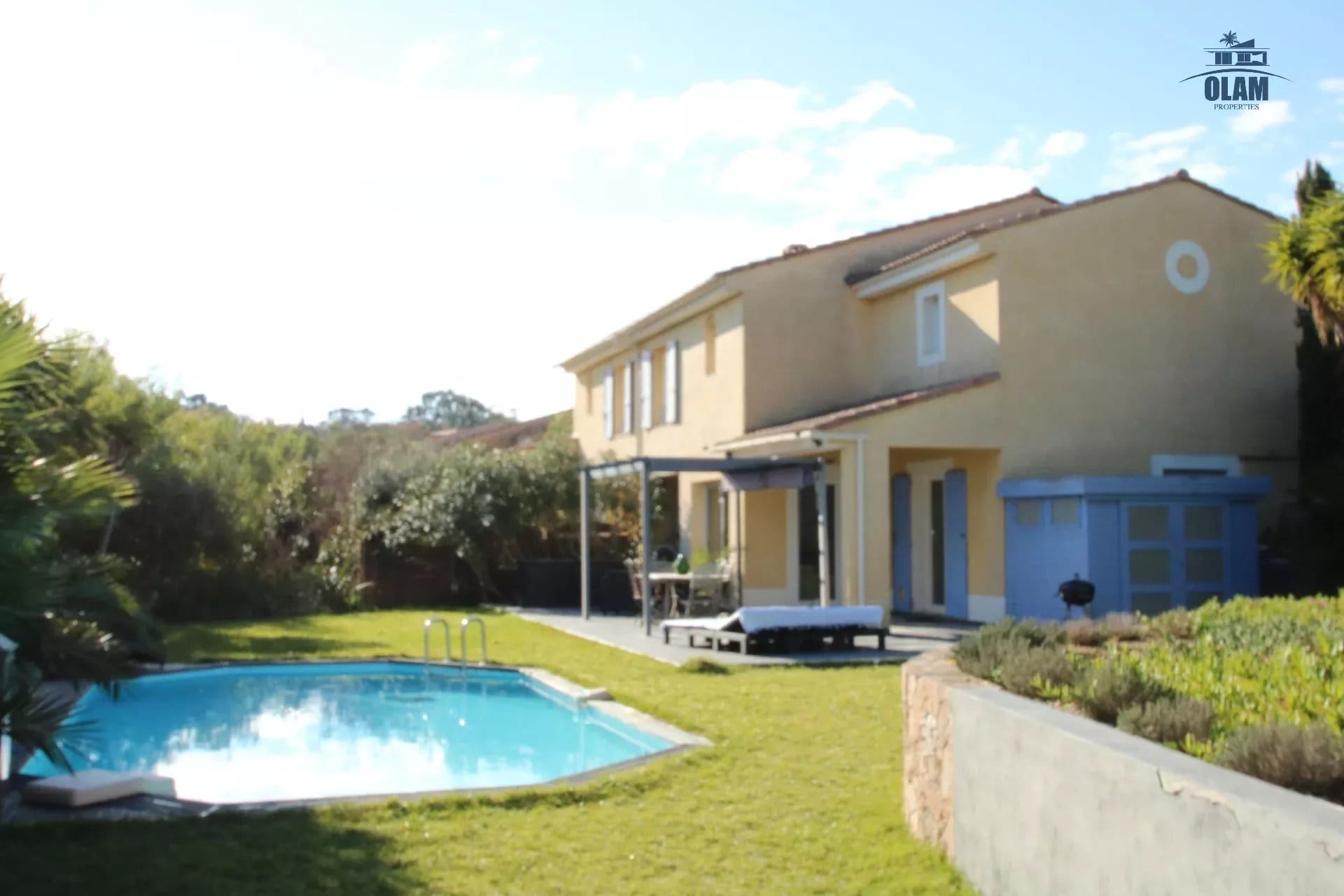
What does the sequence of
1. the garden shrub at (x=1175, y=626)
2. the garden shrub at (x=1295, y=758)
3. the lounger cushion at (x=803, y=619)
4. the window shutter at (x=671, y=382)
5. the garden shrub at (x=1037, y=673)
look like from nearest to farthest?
the garden shrub at (x=1295, y=758), the garden shrub at (x=1037, y=673), the garden shrub at (x=1175, y=626), the lounger cushion at (x=803, y=619), the window shutter at (x=671, y=382)

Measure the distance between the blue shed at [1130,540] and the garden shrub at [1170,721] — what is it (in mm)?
11686

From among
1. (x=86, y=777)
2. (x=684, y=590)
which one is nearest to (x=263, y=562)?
(x=684, y=590)

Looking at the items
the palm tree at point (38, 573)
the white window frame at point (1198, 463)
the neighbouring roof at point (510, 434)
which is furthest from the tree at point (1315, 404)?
the neighbouring roof at point (510, 434)

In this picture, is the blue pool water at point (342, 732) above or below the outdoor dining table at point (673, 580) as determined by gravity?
below

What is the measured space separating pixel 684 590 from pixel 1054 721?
16.1m

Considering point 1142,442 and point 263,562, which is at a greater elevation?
point 1142,442

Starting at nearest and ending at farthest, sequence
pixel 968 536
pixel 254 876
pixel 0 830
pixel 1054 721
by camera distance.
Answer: pixel 1054 721 < pixel 254 876 < pixel 0 830 < pixel 968 536

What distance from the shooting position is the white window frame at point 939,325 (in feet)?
63.8

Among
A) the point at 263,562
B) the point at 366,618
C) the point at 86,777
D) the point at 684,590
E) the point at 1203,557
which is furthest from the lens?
the point at 263,562

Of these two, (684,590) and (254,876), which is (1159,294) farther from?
(254,876)

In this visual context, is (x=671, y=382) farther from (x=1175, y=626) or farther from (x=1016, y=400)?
(x=1175, y=626)

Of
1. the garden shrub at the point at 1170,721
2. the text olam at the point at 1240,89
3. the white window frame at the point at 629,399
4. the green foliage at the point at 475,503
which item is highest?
the text olam at the point at 1240,89

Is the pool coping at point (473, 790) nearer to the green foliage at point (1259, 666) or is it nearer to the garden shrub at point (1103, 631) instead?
the garden shrub at point (1103, 631)

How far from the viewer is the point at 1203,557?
57.7ft
